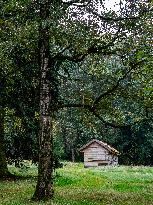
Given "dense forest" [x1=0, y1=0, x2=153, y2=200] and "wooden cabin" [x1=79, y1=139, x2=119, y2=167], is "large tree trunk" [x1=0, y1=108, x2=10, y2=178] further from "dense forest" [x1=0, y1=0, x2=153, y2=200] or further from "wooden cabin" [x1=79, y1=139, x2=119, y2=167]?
"wooden cabin" [x1=79, y1=139, x2=119, y2=167]

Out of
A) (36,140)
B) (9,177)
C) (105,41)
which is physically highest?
(105,41)

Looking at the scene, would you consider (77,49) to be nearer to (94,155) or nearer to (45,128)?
(45,128)

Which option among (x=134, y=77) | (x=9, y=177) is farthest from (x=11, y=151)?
(x=134, y=77)

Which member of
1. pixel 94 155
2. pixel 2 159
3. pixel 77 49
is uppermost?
pixel 77 49

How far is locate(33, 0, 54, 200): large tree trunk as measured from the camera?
20.2 metres

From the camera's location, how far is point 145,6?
68.5 ft

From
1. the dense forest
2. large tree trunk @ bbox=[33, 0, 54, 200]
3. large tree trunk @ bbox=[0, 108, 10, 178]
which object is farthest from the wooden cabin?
large tree trunk @ bbox=[33, 0, 54, 200]

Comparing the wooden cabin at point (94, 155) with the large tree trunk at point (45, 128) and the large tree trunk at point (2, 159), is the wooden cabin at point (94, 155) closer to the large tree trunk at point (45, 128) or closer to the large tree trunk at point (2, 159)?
the large tree trunk at point (2, 159)

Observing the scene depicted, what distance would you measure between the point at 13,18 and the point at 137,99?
24.4 feet

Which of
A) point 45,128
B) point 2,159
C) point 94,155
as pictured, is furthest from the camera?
point 94,155

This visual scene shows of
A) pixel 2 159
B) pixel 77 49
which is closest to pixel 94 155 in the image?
pixel 2 159

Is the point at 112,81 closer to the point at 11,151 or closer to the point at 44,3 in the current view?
the point at 44,3

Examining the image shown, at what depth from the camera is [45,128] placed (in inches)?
811

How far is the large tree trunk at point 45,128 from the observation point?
20.2m
